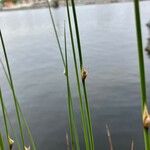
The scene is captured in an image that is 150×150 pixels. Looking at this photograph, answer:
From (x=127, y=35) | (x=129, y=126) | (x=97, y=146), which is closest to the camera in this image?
(x=97, y=146)

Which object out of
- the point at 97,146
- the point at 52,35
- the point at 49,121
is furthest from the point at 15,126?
the point at 52,35

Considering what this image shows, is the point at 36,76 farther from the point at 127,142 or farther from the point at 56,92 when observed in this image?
the point at 127,142

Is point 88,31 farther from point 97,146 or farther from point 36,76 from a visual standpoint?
point 97,146

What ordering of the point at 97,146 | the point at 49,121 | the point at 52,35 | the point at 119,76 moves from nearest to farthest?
the point at 97,146 → the point at 49,121 → the point at 119,76 → the point at 52,35

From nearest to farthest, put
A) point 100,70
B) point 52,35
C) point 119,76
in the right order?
point 119,76 → point 100,70 → point 52,35

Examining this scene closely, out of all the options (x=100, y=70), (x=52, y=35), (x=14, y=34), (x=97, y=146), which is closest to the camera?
(x=97, y=146)

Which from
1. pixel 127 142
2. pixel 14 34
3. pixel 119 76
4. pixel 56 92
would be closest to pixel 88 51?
pixel 119 76

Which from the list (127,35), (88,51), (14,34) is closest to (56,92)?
(88,51)

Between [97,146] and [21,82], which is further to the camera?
[21,82]

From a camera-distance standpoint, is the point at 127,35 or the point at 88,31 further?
the point at 88,31
